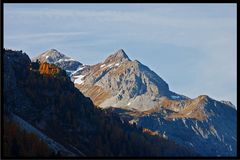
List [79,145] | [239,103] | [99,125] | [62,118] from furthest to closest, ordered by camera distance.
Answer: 1. [99,125]
2. [62,118]
3. [79,145]
4. [239,103]

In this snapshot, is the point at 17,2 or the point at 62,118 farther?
the point at 62,118

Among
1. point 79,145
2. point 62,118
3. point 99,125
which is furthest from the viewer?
point 99,125

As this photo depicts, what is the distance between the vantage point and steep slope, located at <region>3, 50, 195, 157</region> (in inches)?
3499

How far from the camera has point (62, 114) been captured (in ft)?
335

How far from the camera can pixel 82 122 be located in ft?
340

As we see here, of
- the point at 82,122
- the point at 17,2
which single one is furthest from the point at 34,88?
the point at 17,2

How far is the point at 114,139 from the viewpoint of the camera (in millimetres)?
104438

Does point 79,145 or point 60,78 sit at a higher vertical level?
point 60,78

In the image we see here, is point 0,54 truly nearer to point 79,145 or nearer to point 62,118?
point 79,145

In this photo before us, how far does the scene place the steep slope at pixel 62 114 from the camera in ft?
292

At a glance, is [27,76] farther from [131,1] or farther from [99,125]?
[131,1]

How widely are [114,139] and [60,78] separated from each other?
702 inches

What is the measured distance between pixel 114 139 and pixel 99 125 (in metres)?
6.88

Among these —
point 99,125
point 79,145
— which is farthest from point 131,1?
point 99,125
